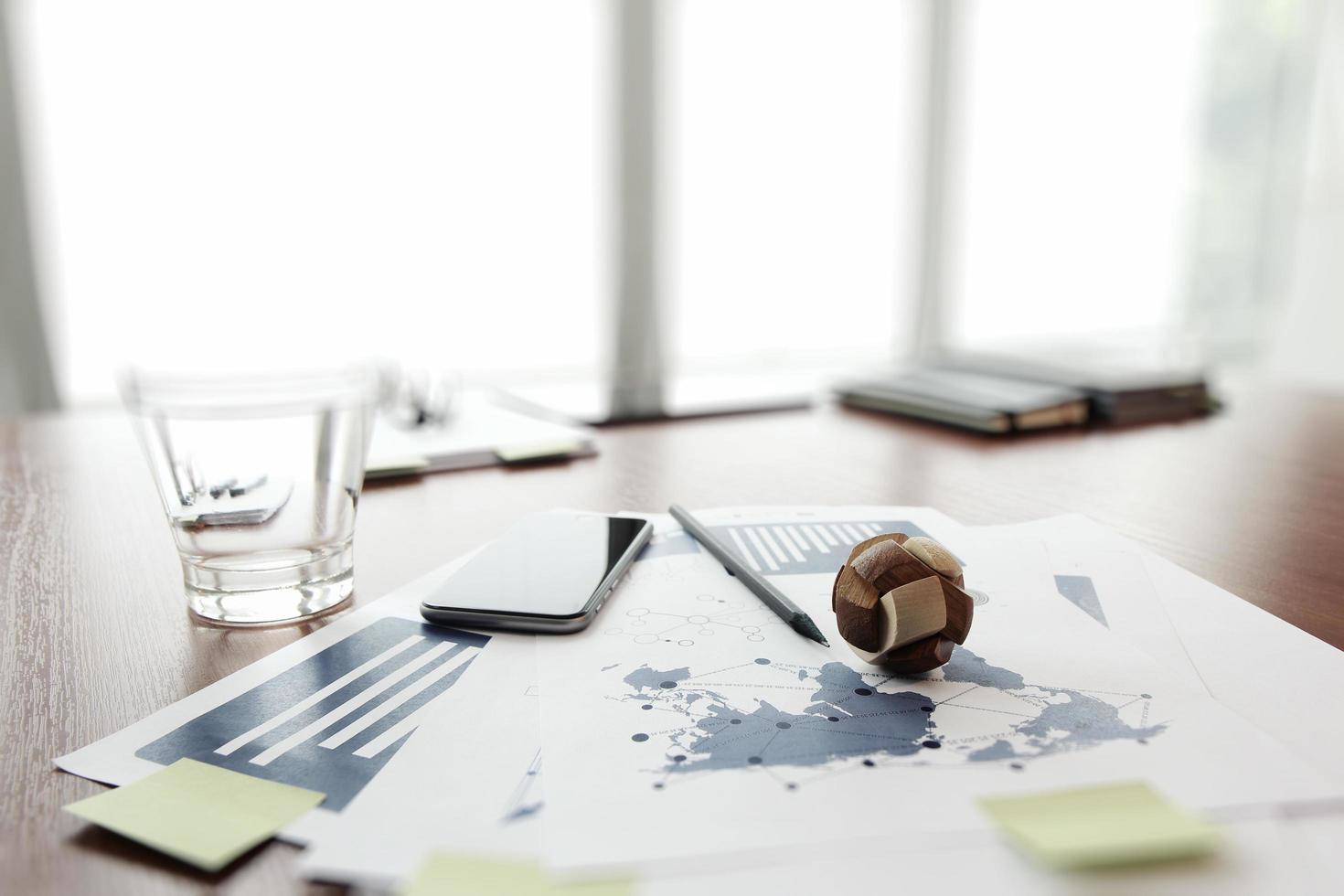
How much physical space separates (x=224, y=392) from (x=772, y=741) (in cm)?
29

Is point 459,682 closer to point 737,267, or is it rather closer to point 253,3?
point 253,3

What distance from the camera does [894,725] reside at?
15.4 inches

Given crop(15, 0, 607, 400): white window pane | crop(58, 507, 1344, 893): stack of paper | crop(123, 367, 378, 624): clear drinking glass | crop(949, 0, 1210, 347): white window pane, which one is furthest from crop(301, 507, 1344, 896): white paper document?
crop(949, 0, 1210, 347): white window pane

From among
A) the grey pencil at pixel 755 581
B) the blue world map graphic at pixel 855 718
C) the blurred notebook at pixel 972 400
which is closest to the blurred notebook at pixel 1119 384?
the blurred notebook at pixel 972 400

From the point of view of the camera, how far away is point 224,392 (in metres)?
0.46

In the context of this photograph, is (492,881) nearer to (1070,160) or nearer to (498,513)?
(498,513)

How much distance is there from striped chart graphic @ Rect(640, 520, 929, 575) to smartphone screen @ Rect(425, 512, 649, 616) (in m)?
0.03

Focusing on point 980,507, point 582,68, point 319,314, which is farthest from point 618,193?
point 980,507

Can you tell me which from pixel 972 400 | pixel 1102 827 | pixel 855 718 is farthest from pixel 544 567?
pixel 972 400

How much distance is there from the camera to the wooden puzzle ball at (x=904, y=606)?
417mm

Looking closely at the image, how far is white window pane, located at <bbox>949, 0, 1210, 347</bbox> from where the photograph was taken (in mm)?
3539

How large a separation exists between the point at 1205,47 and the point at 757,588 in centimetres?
413

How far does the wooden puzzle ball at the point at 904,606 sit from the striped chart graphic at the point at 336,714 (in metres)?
0.18

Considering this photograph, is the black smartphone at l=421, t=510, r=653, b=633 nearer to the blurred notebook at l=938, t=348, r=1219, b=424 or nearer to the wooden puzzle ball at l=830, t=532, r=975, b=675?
the wooden puzzle ball at l=830, t=532, r=975, b=675
